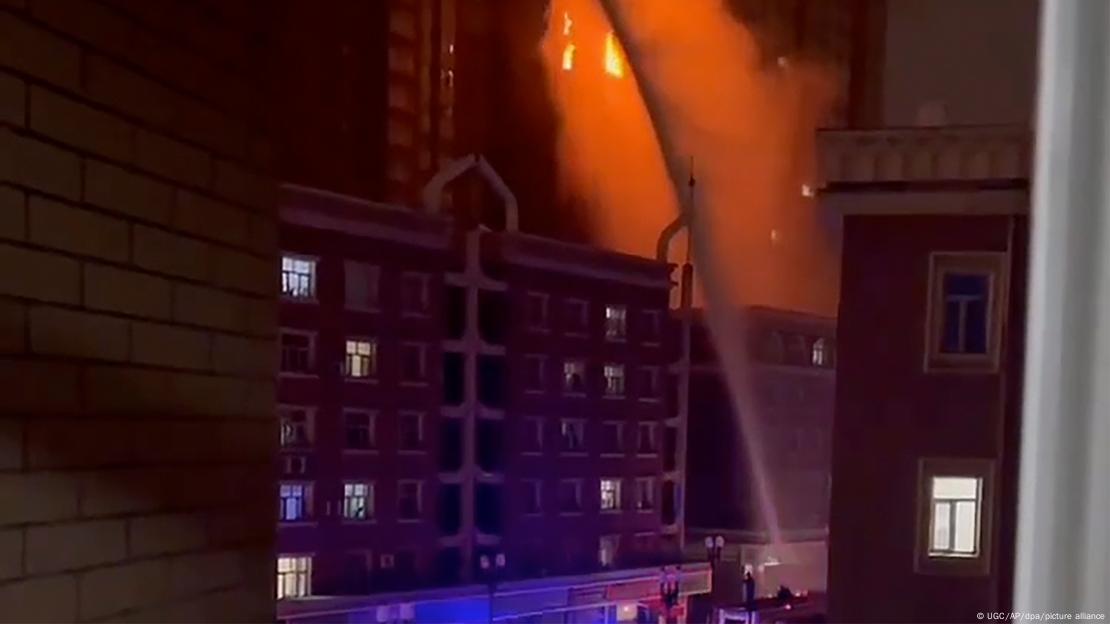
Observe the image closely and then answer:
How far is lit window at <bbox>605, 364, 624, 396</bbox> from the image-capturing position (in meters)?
1.31

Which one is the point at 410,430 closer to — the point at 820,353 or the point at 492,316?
the point at 492,316

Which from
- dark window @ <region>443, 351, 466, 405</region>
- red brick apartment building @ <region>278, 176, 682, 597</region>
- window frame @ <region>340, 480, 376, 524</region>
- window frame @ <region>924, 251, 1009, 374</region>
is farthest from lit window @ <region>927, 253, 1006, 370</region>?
window frame @ <region>340, 480, 376, 524</region>

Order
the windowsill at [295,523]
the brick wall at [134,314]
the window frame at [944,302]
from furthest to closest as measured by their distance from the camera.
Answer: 1. the windowsill at [295,523]
2. the window frame at [944,302]
3. the brick wall at [134,314]

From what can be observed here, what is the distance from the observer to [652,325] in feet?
4.25

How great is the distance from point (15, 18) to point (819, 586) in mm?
934

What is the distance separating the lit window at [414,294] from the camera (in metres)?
1.29

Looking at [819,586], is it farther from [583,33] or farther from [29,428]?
[29,428]

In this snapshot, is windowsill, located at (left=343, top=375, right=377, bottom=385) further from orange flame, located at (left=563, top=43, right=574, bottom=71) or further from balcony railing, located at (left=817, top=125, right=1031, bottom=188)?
balcony railing, located at (left=817, top=125, right=1031, bottom=188)

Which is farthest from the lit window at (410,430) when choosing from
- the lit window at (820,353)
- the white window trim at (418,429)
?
the lit window at (820,353)

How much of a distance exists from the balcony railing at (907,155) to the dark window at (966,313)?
0.10 metres

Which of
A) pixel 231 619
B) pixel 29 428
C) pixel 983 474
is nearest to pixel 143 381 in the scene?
pixel 29 428

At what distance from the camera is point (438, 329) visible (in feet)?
4.27

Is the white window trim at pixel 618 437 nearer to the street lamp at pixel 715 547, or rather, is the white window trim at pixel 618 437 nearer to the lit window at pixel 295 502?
the street lamp at pixel 715 547

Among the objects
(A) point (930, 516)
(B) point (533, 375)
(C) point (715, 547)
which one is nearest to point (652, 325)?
(B) point (533, 375)
